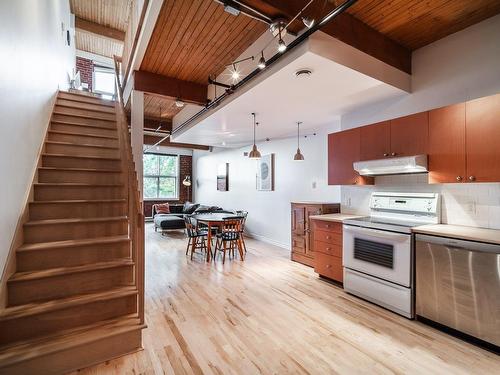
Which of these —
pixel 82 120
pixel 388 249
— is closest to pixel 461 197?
pixel 388 249

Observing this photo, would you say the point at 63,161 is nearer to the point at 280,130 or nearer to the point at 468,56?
the point at 280,130

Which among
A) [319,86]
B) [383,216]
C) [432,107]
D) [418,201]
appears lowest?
[383,216]

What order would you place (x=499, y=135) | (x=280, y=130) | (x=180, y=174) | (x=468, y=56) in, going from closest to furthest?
→ (x=499, y=135) → (x=468, y=56) → (x=280, y=130) → (x=180, y=174)

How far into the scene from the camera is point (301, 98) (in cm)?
334

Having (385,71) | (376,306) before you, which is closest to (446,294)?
(376,306)

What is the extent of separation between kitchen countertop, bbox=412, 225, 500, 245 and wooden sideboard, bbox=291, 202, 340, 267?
65.2 inches

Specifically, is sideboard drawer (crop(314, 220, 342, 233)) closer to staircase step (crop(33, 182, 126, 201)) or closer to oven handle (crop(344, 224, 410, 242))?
oven handle (crop(344, 224, 410, 242))

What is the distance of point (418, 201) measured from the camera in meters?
3.11

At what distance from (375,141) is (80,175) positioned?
152 inches

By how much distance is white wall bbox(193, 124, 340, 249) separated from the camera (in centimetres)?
509

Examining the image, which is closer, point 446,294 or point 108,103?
point 446,294

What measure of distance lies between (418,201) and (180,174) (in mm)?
9350

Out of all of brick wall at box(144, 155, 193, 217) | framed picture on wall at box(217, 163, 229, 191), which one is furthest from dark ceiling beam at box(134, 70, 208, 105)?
brick wall at box(144, 155, 193, 217)

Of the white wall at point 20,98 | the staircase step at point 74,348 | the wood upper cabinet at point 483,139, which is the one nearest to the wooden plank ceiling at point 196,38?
the white wall at point 20,98
